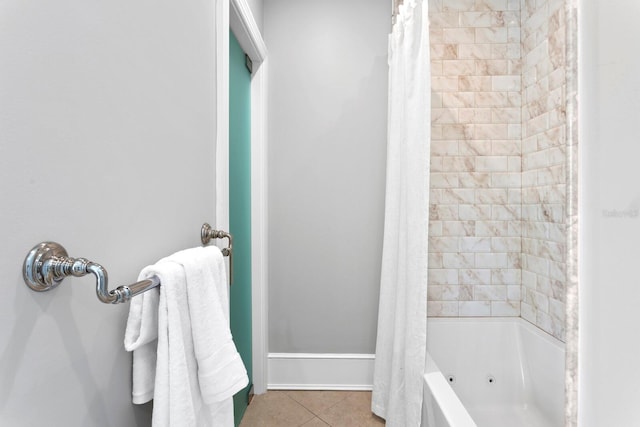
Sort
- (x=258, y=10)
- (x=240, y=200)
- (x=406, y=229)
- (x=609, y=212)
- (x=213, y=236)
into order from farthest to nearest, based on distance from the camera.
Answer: (x=258, y=10) → (x=240, y=200) → (x=406, y=229) → (x=213, y=236) → (x=609, y=212)

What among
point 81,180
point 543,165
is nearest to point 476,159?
point 543,165

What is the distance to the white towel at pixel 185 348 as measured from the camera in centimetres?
60

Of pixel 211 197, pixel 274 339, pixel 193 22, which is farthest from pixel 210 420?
pixel 274 339

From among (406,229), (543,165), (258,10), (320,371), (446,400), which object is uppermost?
(258,10)

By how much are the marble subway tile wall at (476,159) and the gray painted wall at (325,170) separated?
0.34 m

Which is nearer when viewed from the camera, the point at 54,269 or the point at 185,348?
the point at 54,269

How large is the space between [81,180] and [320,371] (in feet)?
6.22

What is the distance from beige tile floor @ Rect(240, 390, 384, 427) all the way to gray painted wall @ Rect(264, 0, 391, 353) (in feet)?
0.83

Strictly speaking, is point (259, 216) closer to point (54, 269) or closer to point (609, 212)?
point (54, 269)

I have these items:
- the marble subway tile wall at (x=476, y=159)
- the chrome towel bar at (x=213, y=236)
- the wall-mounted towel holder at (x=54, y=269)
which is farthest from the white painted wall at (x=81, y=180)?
the marble subway tile wall at (x=476, y=159)

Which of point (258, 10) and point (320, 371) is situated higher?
point (258, 10)

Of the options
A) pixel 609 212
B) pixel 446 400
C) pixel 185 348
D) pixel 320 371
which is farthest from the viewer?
pixel 320 371

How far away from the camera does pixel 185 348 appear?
0.64m

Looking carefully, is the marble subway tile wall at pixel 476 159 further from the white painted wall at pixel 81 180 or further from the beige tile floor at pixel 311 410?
the white painted wall at pixel 81 180
